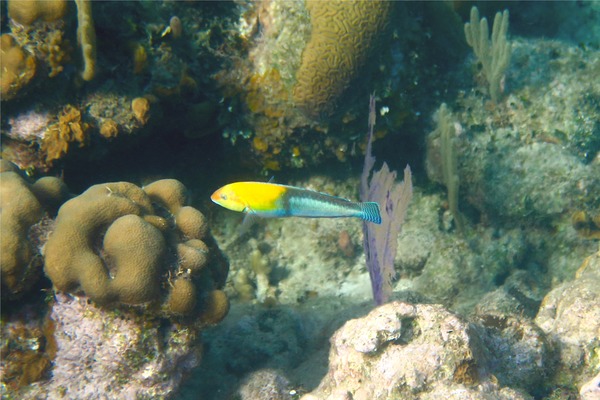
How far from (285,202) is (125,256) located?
1250 mm

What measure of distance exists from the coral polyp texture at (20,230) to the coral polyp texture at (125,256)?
8.7 inches

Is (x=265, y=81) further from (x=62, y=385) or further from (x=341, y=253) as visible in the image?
(x=62, y=385)

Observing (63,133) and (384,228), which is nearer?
(63,133)

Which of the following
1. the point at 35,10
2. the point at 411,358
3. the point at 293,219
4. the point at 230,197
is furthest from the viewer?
the point at 293,219

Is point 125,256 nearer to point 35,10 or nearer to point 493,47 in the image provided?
point 35,10

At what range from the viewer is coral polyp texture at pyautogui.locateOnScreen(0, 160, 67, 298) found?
3.06m

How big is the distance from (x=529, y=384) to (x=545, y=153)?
3.28 meters

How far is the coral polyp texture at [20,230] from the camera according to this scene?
306 cm

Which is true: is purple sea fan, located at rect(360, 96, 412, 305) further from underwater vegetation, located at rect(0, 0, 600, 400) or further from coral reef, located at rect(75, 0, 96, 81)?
coral reef, located at rect(75, 0, 96, 81)

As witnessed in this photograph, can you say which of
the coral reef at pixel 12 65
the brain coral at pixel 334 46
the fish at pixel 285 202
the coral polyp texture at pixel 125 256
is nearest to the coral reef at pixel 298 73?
the brain coral at pixel 334 46

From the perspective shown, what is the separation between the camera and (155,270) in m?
3.07

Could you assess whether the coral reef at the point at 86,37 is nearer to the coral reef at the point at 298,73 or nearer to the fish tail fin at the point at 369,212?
the coral reef at the point at 298,73

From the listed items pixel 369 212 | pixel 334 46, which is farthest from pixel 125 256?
pixel 334 46

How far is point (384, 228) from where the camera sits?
4.68 meters
